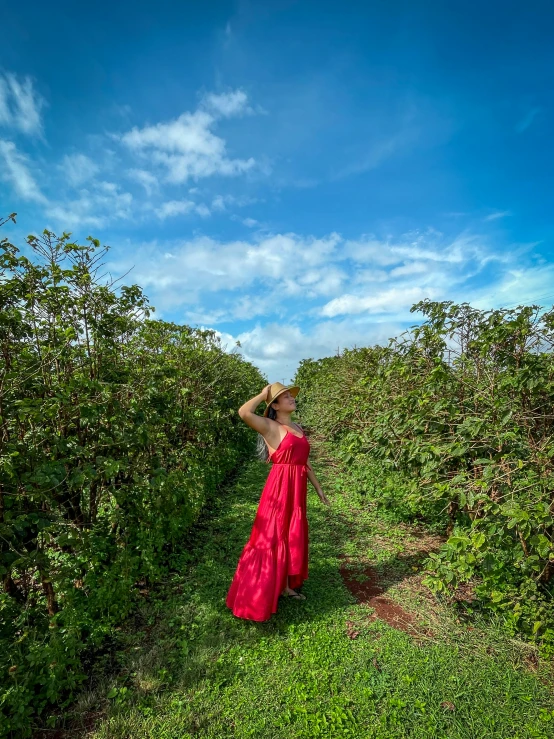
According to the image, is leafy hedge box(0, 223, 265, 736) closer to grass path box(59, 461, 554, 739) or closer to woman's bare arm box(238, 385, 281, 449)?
grass path box(59, 461, 554, 739)

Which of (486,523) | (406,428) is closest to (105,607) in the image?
(486,523)

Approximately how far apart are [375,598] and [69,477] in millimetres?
2762

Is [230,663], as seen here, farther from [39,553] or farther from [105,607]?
[39,553]

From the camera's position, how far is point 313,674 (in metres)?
2.55

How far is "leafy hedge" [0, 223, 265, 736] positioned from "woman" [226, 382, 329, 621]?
0.84 m

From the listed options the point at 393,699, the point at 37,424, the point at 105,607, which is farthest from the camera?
the point at 105,607

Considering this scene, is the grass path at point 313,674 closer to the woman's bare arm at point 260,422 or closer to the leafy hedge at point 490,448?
the leafy hedge at point 490,448

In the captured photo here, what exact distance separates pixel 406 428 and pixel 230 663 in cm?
258

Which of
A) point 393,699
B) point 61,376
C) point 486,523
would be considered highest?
point 61,376

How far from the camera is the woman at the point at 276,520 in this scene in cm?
306

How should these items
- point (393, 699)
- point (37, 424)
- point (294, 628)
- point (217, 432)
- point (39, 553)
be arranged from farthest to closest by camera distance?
point (217, 432) → point (294, 628) → point (37, 424) → point (393, 699) → point (39, 553)

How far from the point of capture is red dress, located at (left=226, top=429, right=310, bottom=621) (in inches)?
120

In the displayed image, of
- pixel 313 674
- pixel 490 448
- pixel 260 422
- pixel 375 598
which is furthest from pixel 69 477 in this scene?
pixel 490 448

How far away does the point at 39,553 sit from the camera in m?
2.10
